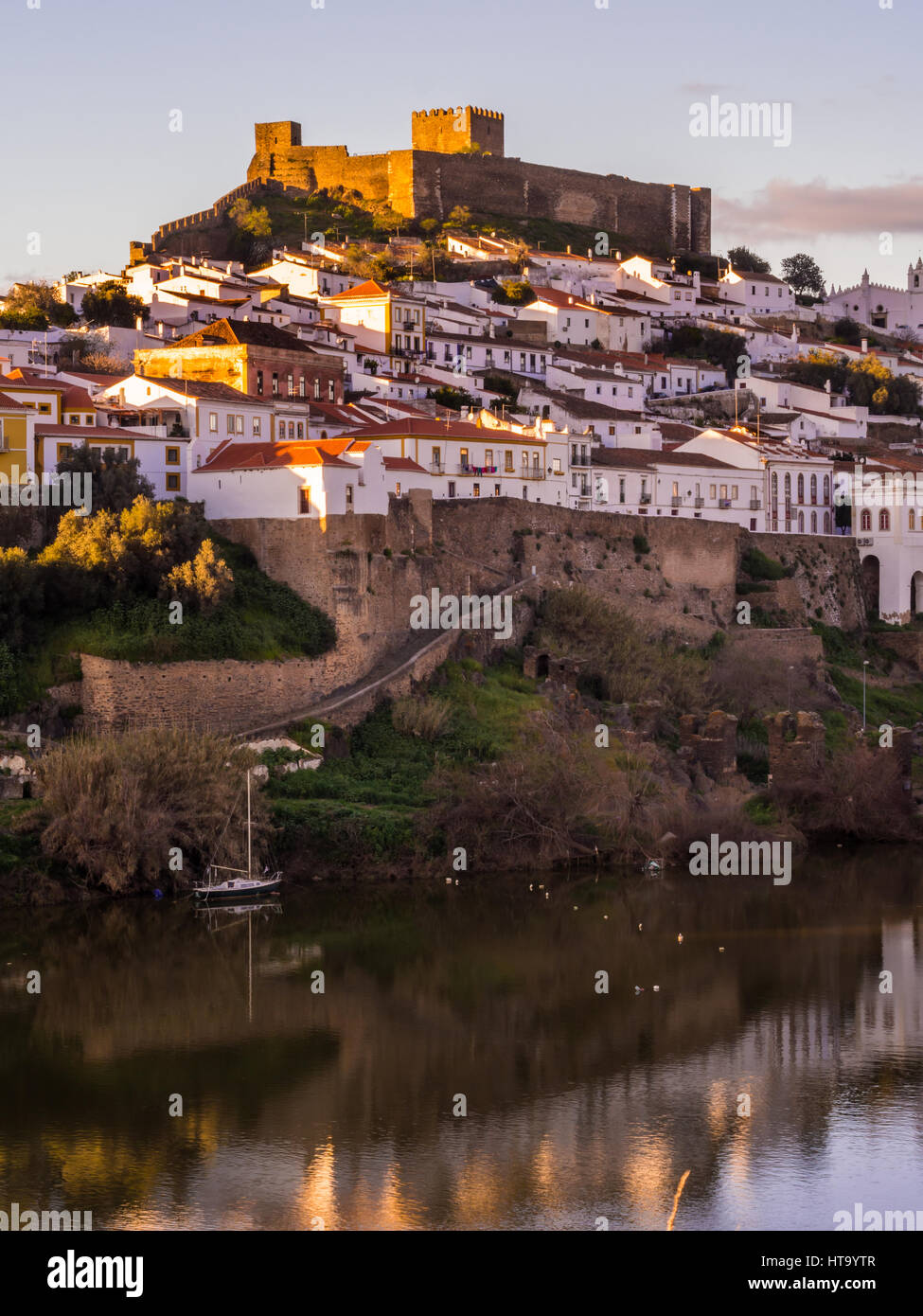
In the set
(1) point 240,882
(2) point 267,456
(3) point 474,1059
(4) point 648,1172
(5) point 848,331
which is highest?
(5) point 848,331

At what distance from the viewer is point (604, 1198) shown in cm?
2169

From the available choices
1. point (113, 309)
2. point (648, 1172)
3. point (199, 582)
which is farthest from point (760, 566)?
point (648, 1172)

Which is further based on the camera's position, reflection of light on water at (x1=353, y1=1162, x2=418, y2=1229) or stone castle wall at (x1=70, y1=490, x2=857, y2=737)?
stone castle wall at (x1=70, y1=490, x2=857, y2=737)

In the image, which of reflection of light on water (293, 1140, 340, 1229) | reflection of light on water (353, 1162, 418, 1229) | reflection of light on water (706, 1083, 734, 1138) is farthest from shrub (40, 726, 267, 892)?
reflection of light on water (353, 1162, 418, 1229)

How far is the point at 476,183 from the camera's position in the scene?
106 m

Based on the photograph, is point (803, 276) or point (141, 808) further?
point (803, 276)

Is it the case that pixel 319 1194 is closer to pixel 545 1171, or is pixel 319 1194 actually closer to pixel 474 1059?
pixel 545 1171

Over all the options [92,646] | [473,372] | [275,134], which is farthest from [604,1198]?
[275,134]

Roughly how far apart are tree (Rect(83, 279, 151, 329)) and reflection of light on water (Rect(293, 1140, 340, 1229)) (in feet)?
164

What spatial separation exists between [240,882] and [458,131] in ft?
268

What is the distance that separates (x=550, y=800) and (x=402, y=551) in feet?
27.4

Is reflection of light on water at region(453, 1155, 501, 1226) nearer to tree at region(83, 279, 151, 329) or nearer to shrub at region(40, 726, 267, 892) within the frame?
shrub at region(40, 726, 267, 892)

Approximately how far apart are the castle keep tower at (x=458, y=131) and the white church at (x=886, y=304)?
69.4 ft

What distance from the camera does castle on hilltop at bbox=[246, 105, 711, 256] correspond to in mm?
104688
